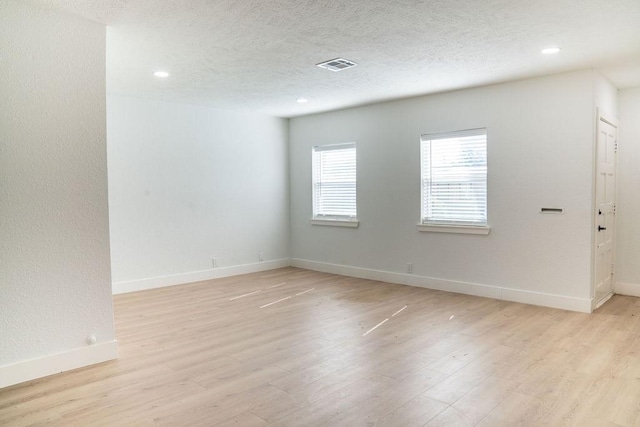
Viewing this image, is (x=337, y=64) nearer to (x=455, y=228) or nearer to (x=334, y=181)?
(x=455, y=228)

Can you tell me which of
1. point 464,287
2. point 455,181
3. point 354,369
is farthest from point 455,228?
point 354,369

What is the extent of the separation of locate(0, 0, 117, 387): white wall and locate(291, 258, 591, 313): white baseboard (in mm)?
4000

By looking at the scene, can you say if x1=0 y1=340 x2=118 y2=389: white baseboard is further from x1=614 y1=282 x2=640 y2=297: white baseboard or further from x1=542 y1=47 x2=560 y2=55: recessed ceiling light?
x1=614 y1=282 x2=640 y2=297: white baseboard

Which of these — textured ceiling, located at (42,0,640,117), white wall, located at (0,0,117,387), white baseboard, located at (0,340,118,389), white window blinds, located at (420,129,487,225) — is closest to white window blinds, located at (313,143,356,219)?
white window blinds, located at (420,129,487,225)

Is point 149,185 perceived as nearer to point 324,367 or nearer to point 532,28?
point 324,367

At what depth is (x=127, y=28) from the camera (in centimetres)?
347

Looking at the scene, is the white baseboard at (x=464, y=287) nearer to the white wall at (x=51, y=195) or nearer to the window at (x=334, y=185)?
the window at (x=334, y=185)

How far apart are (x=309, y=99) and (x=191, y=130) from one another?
6.12ft

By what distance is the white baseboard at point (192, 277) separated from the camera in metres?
5.89

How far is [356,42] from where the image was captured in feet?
12.5

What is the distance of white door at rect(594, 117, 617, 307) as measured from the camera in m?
4.82

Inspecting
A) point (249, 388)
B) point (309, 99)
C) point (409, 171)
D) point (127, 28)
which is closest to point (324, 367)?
point (249, 388)

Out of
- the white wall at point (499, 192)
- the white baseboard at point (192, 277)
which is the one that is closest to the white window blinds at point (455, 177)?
the white wall at point (499, 192)

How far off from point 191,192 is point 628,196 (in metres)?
5.95
